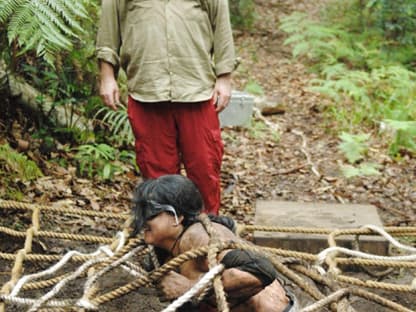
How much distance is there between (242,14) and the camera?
14.4 m

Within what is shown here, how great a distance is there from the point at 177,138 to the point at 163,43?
61 centimetres

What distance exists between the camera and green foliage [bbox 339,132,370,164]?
724 cm

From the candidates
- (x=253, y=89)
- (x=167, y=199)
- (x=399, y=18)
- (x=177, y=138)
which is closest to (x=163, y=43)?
(x=177, y=138)

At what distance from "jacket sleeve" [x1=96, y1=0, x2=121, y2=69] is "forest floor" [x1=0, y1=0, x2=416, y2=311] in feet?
4.85

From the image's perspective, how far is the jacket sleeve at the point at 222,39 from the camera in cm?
407

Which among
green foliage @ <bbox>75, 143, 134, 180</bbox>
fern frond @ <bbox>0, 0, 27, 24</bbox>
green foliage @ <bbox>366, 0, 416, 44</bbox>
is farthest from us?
green foliage @ <bbox>366, 0, 416, 44</bbox>

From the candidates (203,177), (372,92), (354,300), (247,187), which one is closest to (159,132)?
(203,177)

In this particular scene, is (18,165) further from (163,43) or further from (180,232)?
(180,232)

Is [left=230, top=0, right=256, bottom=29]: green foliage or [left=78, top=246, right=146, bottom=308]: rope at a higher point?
[left=78, top=246, right=146, bottom=308]: rope

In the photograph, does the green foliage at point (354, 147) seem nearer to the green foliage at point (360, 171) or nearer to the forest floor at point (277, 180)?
the forest floor at point (277, 180)

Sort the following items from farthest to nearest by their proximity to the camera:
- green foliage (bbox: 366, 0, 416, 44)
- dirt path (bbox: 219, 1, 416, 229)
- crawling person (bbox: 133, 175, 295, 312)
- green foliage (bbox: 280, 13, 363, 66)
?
green foliage (bbox: 280, 13, 363, 66)
green foliage (bbox: 366, 0, 416, 44)
dirt path (bbox: 219, 1, 416, 229)
crawling person (bbox: 133, 175, 295, 312)

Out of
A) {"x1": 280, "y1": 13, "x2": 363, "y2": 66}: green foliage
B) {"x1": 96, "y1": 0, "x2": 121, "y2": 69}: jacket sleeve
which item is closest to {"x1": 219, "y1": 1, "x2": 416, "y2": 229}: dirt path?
{"x1": 280, "y1": 13, "x2": 363, "y2": 66}: green foliage

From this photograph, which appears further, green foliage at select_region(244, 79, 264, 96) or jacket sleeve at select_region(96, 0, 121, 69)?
green foliage at select_region(244, 79, 264, 96)

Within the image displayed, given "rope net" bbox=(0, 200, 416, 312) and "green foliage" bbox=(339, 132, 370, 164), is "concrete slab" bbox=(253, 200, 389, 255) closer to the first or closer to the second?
"rope net" bbox=(0, 200, 416, 312)
